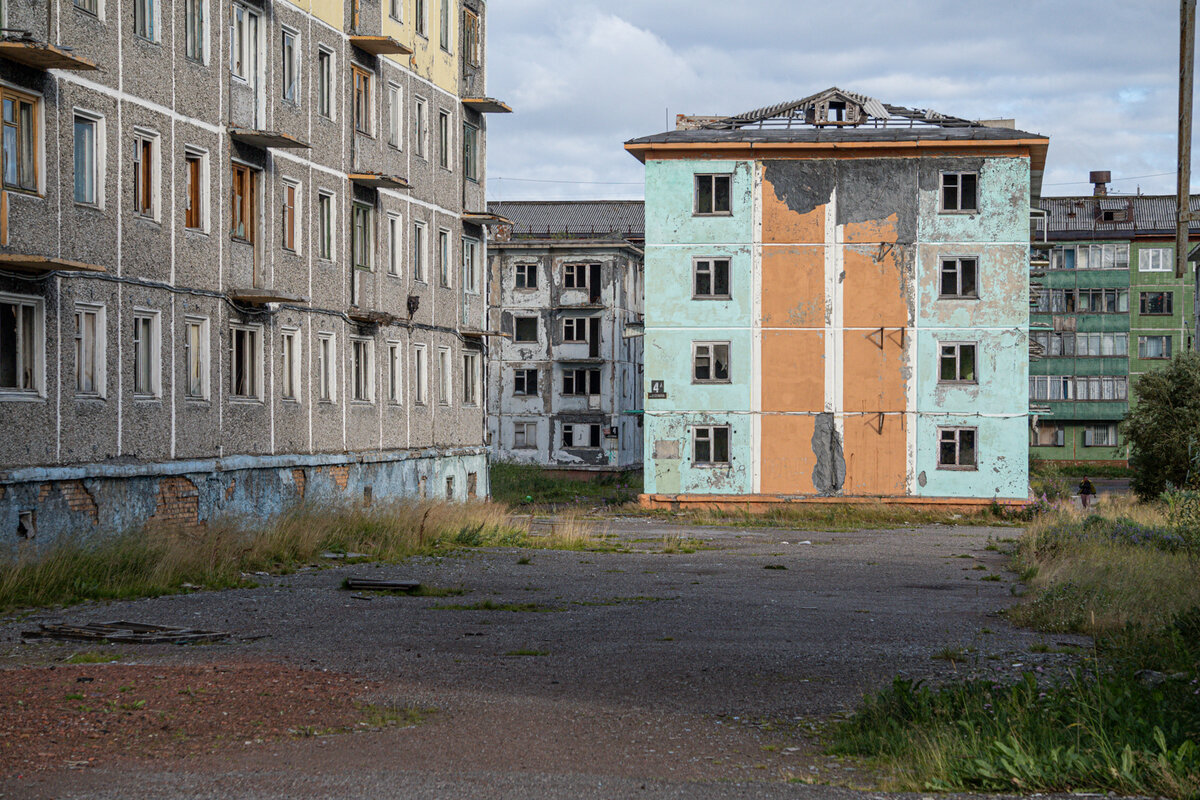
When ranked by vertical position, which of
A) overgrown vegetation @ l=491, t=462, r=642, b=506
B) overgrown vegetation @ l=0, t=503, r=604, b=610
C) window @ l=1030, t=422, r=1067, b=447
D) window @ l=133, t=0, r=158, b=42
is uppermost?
window @ l=133, t=0, r=158, b=42

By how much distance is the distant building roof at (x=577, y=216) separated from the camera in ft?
246

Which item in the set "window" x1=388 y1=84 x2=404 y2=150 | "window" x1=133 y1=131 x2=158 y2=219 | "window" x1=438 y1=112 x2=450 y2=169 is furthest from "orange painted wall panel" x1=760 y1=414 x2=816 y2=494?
"window" x1=133 y1=131 x2=158 y2=219

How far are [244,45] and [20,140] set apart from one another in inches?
301

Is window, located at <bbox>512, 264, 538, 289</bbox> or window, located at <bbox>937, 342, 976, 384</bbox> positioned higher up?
window, located at <bbox>512, 264, 538, 289</bbox>

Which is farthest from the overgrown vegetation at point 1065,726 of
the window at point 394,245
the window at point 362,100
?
the window at point 394,245

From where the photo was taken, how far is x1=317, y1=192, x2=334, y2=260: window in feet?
95.7

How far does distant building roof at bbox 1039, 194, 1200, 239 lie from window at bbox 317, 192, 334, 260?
54.5 m

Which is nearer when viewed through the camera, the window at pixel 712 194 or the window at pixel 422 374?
the window at pixel 422 374

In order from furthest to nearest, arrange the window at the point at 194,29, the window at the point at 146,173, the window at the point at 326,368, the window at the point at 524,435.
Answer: the window at the point at 524,435 → the window at the point at 326,368 → the window at the point at 194,29 → the window at the point at 146,173

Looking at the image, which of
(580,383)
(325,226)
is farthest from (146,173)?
(580,383)

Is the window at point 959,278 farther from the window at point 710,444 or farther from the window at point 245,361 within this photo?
the window at point 245,361

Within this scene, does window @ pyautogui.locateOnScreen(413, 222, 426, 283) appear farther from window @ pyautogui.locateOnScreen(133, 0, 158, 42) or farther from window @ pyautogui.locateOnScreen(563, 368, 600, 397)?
window @ pyautogui.locateOnScreen(563, 368, 600, 397)

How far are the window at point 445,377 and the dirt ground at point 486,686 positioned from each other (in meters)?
16.8

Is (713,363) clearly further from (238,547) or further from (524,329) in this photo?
(524,329)
